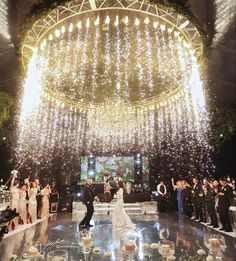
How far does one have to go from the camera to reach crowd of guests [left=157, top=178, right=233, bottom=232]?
7230 millimetres

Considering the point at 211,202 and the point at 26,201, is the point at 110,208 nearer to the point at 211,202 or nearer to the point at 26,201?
the point at 26,201

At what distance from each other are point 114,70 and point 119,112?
1450 mm

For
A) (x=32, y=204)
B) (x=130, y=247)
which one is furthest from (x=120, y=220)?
(x=130, y=247)

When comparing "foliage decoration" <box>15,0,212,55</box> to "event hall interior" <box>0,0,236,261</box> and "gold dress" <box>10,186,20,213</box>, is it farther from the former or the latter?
"gold dress" <box>10,186,20,213</box>

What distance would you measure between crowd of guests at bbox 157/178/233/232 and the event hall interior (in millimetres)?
52

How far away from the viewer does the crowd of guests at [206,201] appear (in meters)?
7.23

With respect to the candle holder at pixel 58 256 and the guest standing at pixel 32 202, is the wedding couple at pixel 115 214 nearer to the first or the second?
the guest standing at pixel 32 202

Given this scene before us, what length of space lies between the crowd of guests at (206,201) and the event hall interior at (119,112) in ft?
0.17

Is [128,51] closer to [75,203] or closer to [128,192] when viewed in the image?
[75,203]

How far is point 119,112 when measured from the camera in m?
8.88

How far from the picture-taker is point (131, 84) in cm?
983

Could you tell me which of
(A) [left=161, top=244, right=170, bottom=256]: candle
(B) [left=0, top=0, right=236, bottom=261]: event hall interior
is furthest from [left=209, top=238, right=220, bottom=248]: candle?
(A) [left=161, top=244, right=170, bottom=256]: candle

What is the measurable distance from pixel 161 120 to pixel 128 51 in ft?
25.3

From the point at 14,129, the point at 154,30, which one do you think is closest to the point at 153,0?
the point at 154,30
